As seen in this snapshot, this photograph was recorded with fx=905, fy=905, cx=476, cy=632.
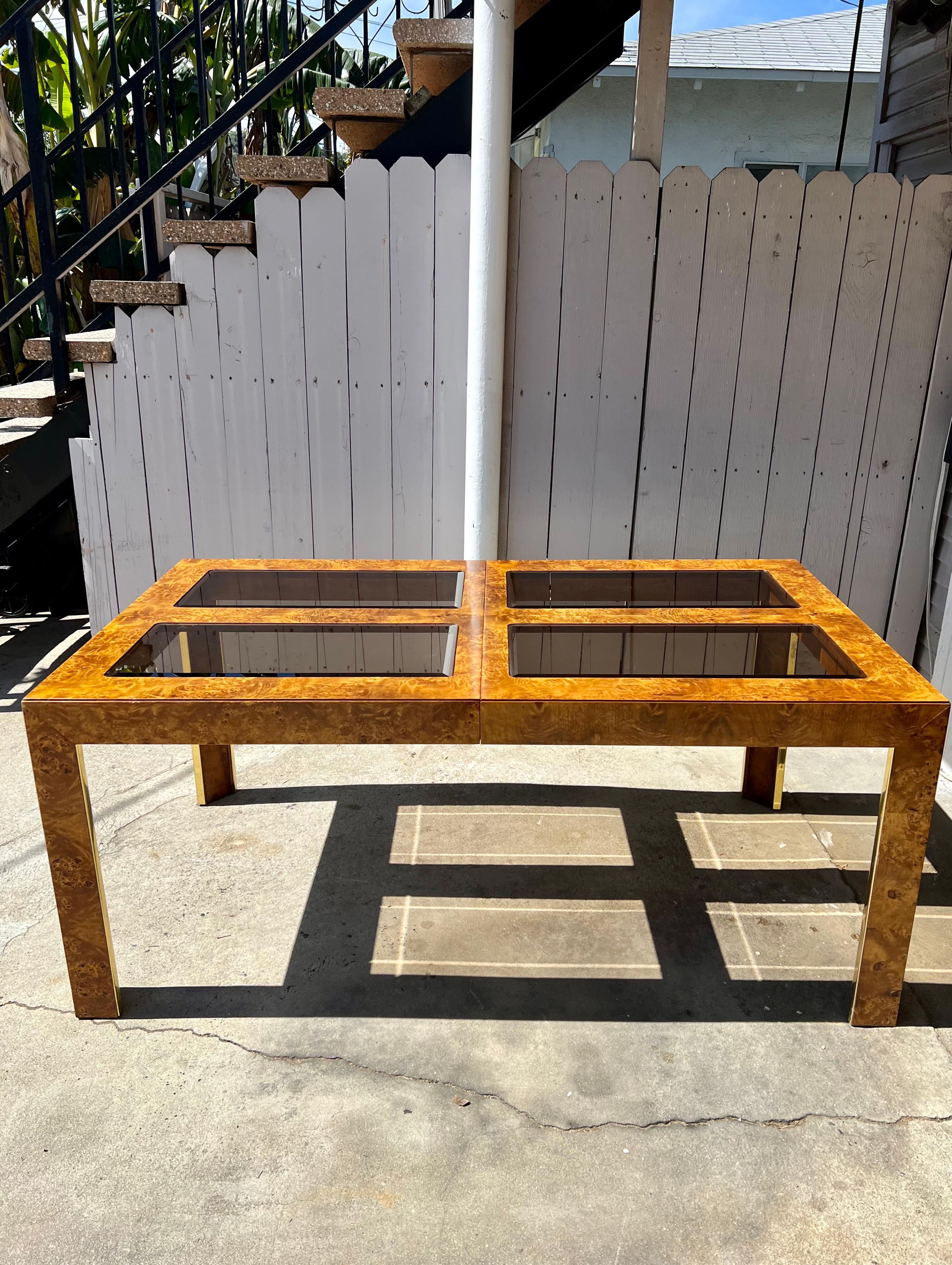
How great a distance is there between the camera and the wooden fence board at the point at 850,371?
136 inches

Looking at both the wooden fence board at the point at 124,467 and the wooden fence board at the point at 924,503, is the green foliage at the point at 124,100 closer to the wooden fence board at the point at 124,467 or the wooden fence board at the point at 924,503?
the wooden fence board at the point at 124,467

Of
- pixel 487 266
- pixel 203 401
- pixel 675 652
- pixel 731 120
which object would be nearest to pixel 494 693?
pixel 675 652

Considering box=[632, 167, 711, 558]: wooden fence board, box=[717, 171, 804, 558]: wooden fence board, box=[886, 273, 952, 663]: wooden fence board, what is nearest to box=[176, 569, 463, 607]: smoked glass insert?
box=[632, 167, 711, 558]: wooden fence board

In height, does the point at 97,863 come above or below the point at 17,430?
below

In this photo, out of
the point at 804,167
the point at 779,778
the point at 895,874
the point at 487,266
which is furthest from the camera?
the point at 804,167

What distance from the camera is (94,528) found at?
3.85 metres

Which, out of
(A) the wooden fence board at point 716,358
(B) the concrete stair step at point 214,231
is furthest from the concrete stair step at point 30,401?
(A) the wooden fence board at point 716,358

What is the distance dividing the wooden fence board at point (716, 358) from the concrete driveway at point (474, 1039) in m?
1.23

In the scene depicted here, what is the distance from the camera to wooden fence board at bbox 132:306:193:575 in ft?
11.8

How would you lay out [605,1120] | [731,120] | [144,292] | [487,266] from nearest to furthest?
[605,1120] → [487,266] → [144,292] → [731,120]

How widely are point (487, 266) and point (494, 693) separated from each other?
2.03 meters

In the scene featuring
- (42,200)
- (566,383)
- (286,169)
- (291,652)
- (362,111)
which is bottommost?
(291,652)

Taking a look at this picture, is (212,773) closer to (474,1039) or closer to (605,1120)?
(474,1039)

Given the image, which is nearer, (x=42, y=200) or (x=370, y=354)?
(x=42, y=200)
